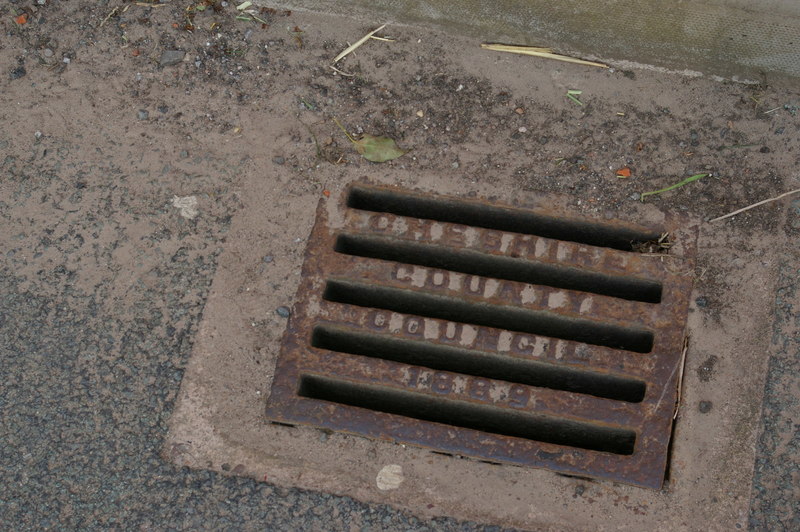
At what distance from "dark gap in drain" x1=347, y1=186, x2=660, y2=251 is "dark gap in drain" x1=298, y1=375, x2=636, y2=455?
0.53 meters

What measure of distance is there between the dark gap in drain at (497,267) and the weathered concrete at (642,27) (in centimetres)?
68

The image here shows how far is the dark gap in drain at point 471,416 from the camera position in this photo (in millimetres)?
1770

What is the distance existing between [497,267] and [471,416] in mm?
437

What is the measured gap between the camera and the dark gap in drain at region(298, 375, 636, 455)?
1.77 meters

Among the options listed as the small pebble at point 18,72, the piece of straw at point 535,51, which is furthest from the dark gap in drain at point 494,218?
the small pebble at point 18,72

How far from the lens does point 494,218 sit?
190 cm

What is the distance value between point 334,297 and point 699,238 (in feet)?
3.50

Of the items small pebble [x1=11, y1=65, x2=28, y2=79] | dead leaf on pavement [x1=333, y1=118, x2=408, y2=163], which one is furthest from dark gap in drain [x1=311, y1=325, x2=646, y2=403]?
small pebble [x1=11, y1=65, x2=28, y2=79]

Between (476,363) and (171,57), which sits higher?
(171,57)

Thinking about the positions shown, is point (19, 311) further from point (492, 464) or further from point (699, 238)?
point (699, 238)

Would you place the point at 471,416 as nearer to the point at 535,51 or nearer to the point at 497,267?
the point at 497,267

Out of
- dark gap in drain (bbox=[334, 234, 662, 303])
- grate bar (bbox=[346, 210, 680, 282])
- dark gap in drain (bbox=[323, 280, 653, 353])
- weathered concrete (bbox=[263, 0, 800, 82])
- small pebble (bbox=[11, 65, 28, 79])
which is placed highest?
weathered concrete (bbox=[263, 0, 800, 82])

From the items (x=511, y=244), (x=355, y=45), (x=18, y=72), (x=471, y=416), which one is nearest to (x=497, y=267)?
(x=511, y=244)

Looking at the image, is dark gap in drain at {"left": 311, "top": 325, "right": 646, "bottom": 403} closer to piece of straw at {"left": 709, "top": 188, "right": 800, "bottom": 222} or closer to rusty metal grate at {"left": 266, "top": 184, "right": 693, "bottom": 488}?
rusty metal grate at {"left": 266, "top": 184, "right": 693, "bottom": 488}
